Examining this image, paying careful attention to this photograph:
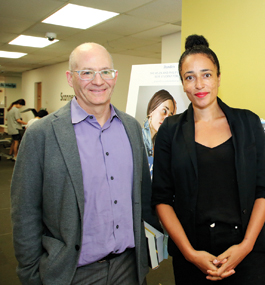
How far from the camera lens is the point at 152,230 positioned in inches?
66.7

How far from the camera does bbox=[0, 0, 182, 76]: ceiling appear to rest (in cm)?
436

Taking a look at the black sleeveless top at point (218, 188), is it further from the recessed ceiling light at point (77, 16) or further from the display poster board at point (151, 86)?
the recessed ceiling light at point (77, 16)

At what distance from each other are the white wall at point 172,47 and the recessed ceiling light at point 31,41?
8.98ft

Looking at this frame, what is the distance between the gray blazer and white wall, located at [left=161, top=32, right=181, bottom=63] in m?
5.38

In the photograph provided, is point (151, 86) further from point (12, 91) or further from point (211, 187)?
point (12, 91)

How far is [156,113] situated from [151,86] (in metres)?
0.26

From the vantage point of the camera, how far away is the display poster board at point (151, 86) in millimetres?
2311

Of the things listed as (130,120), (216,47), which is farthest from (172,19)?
(130,120)

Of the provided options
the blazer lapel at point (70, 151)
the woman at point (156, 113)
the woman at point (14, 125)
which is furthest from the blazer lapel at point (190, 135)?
the woman at point (14, 125)

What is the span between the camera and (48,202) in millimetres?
1309

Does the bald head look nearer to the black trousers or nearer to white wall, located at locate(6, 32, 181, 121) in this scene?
the black trousers

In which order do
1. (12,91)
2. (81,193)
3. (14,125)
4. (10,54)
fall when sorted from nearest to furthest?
1. (81,193)
2. (14,125)
3. (10,54)
4. (12,91)

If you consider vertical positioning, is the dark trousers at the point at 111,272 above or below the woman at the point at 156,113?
below

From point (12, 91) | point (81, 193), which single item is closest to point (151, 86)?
point (81, 193)
